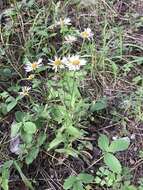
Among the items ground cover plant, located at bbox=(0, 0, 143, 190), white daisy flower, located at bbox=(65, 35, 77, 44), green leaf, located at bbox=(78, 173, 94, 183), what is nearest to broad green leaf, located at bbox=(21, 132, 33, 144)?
ground cover plant, located at bbox=(0, 0, 143, 190)

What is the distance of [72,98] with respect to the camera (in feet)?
5.54

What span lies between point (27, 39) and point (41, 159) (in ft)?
2.41

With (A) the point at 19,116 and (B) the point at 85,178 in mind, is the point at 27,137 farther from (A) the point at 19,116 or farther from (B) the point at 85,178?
(B) the point at 85,178

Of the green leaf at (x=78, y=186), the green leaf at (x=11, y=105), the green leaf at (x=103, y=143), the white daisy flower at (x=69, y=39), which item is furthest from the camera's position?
the white daisy flower at (x=69, y=39)

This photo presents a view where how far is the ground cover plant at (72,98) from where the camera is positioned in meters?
1.65

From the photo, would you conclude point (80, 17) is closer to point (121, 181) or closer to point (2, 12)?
point (2, 12)

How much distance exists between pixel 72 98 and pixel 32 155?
28cm

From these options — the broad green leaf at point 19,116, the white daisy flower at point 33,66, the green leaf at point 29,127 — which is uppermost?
the white daisy flower at point 33,66

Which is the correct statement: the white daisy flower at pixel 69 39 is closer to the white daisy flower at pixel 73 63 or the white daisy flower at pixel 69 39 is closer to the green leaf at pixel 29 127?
the white daisy flower at pixel 73 63

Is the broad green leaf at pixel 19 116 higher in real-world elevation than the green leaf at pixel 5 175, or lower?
higher

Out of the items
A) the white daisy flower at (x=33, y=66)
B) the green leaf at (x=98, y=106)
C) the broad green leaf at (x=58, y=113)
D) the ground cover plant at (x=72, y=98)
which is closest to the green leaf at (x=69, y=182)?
the ground cover plant at (x=72, y=98)

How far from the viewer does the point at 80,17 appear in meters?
2.33

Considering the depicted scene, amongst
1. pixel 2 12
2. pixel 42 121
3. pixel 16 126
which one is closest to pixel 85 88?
pixel 42 121

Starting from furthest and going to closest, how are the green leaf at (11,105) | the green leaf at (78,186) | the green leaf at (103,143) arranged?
the green leaf at (11,105) → the green leaf at (103,143) → the green leaf at (78,186)
